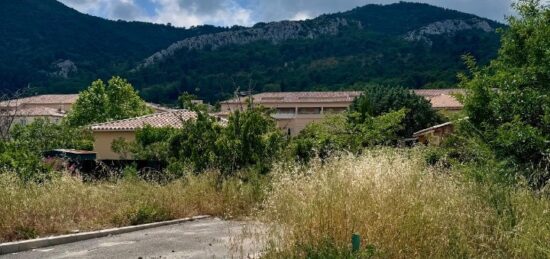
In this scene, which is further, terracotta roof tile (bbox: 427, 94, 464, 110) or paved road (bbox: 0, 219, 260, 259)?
terracotta roof tile (bbox: 427, 94, 464, 110)

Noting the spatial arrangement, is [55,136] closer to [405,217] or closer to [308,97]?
[308,97]

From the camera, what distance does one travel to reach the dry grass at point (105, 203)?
10000 millimetres

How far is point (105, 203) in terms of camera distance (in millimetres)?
11875

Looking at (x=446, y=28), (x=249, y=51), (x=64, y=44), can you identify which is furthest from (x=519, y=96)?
(x=446, y=28)

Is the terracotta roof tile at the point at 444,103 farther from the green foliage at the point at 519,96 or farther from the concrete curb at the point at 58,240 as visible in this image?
the concrete curb at the point at 58,240

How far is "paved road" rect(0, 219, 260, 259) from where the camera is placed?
26.2 feet

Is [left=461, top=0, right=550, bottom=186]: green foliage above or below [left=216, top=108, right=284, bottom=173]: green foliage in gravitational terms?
above

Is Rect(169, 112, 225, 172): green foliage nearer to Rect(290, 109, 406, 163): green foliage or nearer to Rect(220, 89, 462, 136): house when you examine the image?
Rect(290, 109, 406, 163): green foliage

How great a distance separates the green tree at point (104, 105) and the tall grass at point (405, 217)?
5134 cm

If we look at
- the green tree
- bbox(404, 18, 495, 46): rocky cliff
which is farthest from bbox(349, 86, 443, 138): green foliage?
bbox(404, 18, 495, 46): rocky cliff

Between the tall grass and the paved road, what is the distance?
2.66 feet

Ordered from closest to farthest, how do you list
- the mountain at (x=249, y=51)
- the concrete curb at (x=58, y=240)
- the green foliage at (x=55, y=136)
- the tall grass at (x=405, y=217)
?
the tall grass at (x=405, y=217) → the concrete curb at (x=58, y=240) → the green foliage at (x=55, y=136) → the mountain at (x=249, y=51)

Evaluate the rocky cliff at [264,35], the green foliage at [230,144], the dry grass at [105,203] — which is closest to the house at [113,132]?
the green foliage at [230,144]

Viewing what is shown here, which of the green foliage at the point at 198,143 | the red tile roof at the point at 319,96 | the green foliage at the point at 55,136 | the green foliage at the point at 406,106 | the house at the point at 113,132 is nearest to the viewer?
the green foliage at the point at 198,143
